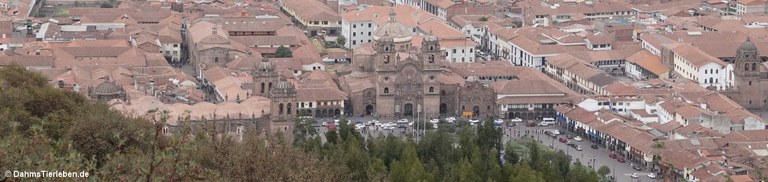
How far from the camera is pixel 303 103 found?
43.2 m

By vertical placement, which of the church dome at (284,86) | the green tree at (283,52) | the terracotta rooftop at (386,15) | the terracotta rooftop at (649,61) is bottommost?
the church dome at (284,86)

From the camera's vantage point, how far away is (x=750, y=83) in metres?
45.2

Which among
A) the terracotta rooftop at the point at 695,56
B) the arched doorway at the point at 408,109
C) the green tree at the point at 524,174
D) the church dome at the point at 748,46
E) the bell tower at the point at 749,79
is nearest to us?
the green tree at the point at 524,174

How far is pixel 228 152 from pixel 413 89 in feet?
67.9

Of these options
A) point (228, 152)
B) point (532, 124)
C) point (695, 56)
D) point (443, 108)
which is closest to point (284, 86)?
point (443, 108)

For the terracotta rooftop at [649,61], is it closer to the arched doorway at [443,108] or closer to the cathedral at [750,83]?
the cathedral at [750,83]

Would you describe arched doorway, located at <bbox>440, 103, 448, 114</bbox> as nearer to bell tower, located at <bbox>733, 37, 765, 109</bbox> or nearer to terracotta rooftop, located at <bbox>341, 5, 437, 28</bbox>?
bell tower, located at <bbox>733, 37, 765, 109</bbox>

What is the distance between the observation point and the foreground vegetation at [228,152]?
14.8 metres

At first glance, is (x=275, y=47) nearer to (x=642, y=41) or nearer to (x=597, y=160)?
(x=642, y=41)

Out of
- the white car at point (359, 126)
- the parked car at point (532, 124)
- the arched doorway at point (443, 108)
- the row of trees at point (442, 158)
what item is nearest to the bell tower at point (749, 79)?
the parked car at point (532, 124)

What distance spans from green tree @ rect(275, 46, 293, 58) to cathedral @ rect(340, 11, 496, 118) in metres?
6.99

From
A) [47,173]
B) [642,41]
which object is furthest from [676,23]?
[47,173]

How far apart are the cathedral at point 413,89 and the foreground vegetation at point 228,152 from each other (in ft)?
15.5

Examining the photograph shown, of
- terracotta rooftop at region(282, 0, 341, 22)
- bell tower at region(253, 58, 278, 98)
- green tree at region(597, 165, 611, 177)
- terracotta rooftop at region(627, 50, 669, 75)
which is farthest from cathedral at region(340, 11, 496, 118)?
terracotta rooftop at region(282, 0, 341, 22)
